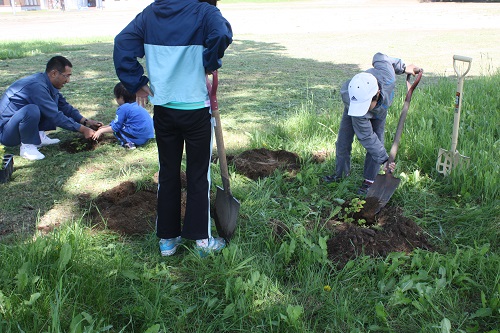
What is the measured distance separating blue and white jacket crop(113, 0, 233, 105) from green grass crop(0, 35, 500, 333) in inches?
40.7

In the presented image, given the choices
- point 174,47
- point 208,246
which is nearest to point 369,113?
point 208,246

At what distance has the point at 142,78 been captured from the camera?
117 inches

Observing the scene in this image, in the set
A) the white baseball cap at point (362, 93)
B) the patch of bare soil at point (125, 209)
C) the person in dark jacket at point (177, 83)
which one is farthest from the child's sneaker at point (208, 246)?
the white baseball cap at point (362, 93)

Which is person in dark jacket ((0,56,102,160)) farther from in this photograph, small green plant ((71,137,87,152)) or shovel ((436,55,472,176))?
shovel ((436,55,472,176))

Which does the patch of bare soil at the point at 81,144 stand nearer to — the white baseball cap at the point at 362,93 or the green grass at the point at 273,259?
the green grass at the point at 273,259

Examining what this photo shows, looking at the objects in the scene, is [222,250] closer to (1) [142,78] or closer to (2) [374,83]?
(1) [142,78]

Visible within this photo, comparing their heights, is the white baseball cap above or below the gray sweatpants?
above

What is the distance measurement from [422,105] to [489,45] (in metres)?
8.81

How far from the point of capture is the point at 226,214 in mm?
3463

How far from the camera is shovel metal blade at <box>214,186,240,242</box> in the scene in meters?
3.38

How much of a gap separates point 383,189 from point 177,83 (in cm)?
196

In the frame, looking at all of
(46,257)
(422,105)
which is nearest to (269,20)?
(422,105)

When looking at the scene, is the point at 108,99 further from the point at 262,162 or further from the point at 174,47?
the point at 174,47

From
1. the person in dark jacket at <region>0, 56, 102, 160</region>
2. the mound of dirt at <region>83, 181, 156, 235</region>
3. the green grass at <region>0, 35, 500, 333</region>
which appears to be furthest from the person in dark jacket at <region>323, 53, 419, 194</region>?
the person in dark jacket at <region>0, 56, 102, 160</region>
